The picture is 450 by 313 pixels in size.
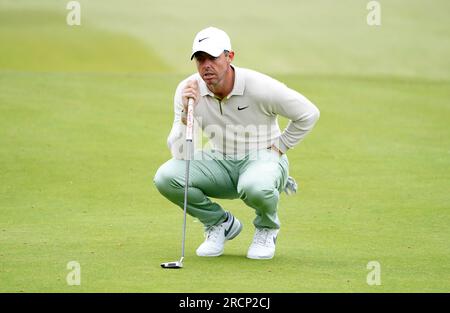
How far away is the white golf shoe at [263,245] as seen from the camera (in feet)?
18.9

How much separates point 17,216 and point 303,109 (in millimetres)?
2529

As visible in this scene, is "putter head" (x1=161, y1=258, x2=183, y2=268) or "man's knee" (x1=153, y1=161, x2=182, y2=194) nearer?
"putter head" (x1=161, y1=258, x2=183, y2=268)

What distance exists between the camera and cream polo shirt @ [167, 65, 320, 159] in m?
5.65

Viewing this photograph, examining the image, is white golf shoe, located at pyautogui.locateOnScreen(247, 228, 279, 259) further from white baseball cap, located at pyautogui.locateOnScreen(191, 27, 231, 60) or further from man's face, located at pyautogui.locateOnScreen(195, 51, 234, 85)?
white baseball cap, located at pyautogui.locateOnScreen(191, 27, 231, 60)

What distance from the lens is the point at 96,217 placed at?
7.23m

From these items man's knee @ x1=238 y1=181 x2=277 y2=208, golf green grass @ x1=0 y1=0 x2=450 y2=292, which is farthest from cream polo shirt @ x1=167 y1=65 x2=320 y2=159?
golf green grass @ x1=0 y1=0 x2=450 y2=292

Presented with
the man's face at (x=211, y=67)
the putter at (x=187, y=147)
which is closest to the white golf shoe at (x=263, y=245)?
the putter at (x=187, y=147)

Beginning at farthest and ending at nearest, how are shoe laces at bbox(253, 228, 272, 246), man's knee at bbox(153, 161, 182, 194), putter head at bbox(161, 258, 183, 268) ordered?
shoe laces at bbox(253, 228, 272, 246), man's knee at bbox(153, 161, 182, 194), putter head at bbox(161, 258, 183, 268)

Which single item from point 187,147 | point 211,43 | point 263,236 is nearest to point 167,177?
point 187,147

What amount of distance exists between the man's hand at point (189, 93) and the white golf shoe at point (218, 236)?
689 millimetres

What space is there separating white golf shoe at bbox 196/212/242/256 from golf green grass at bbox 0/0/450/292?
0.11 meters

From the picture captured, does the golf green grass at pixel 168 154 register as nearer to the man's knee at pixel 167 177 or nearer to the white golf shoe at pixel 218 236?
the white golf shoe at pixel 218 236

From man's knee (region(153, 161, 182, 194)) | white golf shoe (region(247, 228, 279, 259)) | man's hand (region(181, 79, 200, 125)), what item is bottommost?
white golf shoe (region(247, 228, 279, 259))
